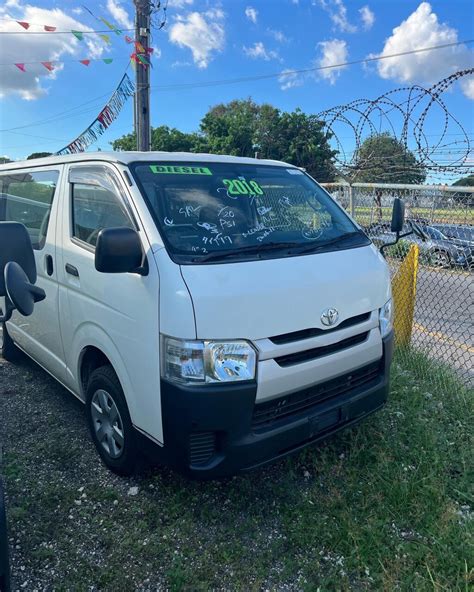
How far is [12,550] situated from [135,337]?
125cm

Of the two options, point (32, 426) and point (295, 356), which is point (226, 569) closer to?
point (295, 356)

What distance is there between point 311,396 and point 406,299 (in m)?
2.42

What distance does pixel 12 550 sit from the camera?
2.29 m

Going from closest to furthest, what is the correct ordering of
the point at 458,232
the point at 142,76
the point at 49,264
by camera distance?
the point at 49,264, the point at 458,232, the point at 142,76

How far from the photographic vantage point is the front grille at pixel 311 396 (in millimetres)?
2287

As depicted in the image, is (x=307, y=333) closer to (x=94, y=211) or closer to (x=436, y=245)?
(x=94, y=211)

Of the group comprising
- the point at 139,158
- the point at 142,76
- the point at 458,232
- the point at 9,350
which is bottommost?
the point at 9,350

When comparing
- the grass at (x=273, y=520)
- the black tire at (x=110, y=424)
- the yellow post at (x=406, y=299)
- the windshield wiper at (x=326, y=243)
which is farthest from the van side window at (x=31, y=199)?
the yellow post at (x=406, y=299)

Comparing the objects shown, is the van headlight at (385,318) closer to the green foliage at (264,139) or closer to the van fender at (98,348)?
the van fender at (98,348)

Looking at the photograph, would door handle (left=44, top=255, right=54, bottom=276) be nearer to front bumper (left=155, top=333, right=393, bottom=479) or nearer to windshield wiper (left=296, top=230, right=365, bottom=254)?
front bumper (left=155, top=333, right=393, bottom=479)

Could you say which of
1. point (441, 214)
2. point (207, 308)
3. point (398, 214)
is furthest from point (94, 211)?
point (441, 214)

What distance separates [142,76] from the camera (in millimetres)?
8219

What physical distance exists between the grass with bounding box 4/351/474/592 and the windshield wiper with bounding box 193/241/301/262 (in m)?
1.39

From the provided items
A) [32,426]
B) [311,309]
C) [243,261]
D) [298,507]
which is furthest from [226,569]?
[32,426]
